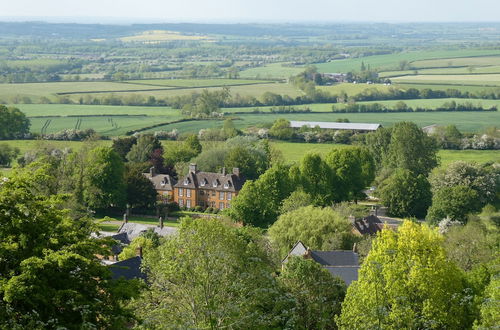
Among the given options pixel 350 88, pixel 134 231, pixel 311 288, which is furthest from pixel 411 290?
pixel 350 88

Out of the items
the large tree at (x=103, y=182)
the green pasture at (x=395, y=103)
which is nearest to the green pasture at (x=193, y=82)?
the green pasture at (x=395, y=103)

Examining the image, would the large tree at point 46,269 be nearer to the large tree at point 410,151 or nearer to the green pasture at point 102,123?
the large tree at point 410,151

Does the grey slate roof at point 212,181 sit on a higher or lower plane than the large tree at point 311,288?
lower

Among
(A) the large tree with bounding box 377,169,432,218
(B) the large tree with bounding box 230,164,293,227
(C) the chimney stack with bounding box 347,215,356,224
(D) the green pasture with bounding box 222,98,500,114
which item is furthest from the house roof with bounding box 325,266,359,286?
(D) the green pasture with bounding box 222,98,500,114

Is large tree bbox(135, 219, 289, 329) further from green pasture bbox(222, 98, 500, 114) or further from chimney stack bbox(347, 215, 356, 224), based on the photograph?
green pasture bbox(222, 98, 500, 114)

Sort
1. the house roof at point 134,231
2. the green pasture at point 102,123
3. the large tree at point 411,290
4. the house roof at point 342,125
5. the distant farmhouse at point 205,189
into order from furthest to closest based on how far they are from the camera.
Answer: the house roof at point 342,125
the green pasture at point 102,123
the distant farmhouse at point 205,189
the house roof at point 134,231
the large tree at point 411,290

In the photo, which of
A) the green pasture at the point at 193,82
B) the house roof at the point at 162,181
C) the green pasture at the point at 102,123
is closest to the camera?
the house roof at the point at 162,181

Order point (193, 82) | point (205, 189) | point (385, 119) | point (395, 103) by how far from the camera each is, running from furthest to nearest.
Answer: point (193, 82) → point (395, 103) → point (385, 119) → point (205, 189)

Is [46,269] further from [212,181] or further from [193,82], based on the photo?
[193,82]
